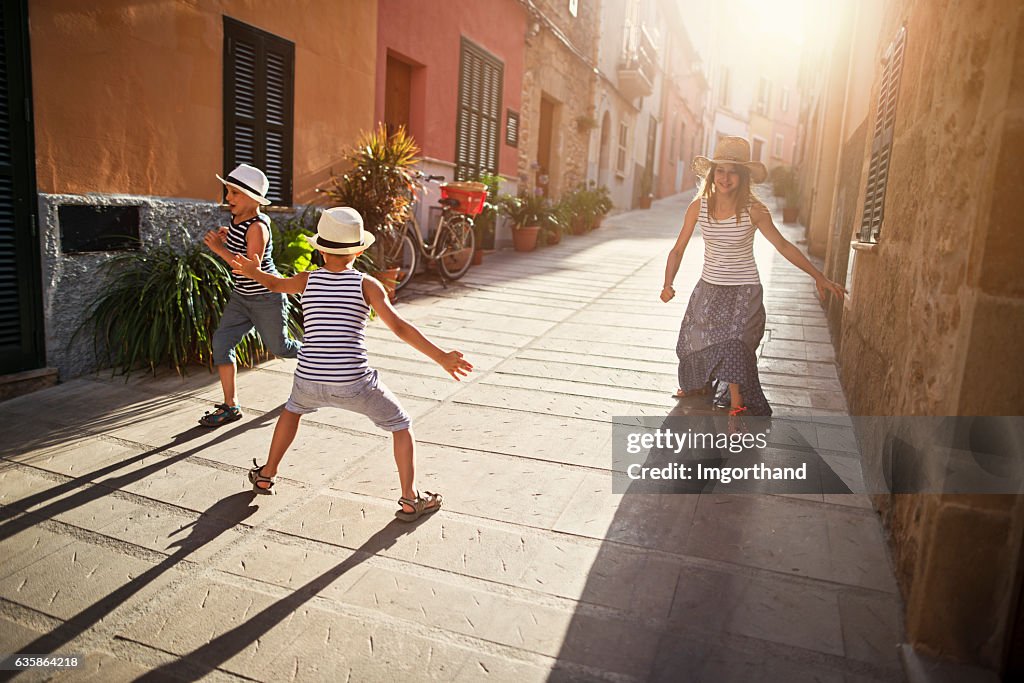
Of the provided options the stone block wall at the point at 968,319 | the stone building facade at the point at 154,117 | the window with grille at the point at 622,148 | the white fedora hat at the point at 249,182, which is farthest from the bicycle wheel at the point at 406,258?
the window with grille at the point at 622,148

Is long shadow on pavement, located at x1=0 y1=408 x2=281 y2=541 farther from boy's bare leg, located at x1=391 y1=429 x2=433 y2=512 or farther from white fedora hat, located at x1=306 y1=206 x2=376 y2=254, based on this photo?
white fedora hat, located at x1=306 y1=206 x2=376 y2=254

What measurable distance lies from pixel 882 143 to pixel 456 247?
5306mm

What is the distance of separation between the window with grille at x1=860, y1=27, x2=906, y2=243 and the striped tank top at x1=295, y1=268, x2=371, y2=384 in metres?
2.99

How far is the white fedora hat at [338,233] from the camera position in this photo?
9.78ft

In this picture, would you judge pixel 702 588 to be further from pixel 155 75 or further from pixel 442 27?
pixel 442 27

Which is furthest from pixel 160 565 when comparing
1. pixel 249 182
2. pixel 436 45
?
pixel 436 45

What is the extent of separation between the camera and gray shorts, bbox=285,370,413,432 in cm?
302

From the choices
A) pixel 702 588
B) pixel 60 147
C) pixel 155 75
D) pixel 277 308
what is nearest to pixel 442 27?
pixel 155 75

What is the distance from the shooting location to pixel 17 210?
4.62 metres

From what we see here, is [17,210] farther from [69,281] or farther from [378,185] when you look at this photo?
[378,185]

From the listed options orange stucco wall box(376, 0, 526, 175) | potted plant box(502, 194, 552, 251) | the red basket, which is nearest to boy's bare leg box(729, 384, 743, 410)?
the red basket

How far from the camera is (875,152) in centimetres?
504

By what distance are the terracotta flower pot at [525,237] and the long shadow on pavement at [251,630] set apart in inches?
390

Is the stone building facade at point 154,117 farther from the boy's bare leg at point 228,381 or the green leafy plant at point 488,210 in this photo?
the green leafy plant at point 488,210
